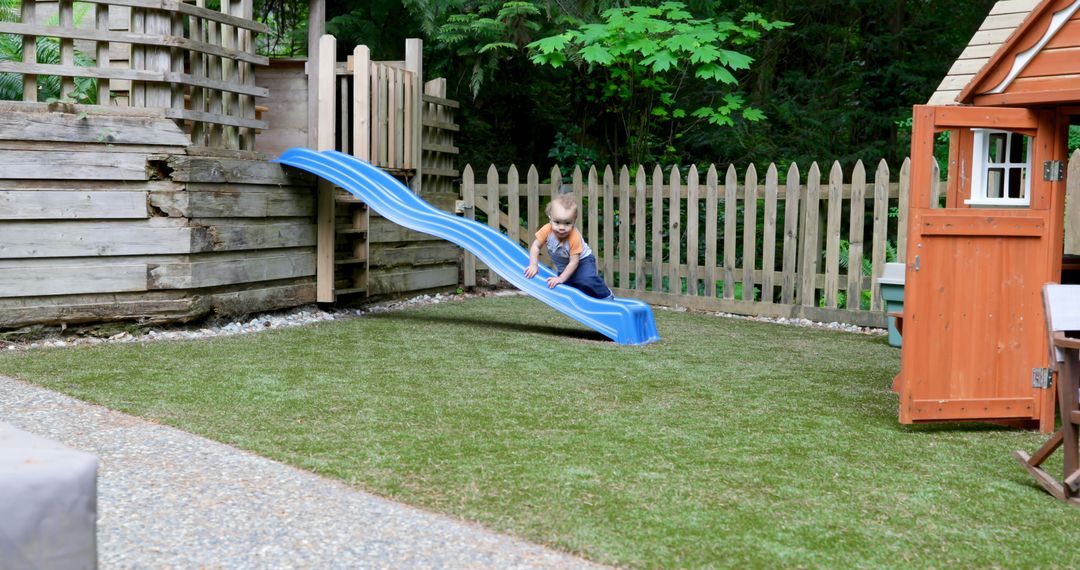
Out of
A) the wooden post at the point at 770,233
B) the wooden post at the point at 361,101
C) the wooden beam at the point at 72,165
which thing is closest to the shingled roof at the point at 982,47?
the wooden post at the point at 770,233

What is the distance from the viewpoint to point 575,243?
31.5 feet

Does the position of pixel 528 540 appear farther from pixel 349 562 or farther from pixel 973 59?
pixel 973 59

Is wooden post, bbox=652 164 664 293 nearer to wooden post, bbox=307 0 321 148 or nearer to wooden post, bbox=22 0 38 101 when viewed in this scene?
wooden post, bbox=307 0 321 148

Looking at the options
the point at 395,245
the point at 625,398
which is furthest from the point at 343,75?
the point at 625,398

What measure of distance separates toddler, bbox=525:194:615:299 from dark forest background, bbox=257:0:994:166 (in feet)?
16.5

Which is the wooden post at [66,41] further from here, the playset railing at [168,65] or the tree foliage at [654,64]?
the tree foliage at [654,64]

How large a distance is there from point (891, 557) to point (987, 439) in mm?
2453

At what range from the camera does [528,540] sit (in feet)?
12.4

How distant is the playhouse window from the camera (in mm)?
6816

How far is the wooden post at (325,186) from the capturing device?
10.5 metres

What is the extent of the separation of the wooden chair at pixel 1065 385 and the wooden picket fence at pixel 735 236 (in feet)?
18.7

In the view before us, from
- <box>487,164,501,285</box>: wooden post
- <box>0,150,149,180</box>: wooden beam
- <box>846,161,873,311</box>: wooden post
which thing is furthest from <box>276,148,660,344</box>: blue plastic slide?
<box>487,164,501,285</box>: wooden post

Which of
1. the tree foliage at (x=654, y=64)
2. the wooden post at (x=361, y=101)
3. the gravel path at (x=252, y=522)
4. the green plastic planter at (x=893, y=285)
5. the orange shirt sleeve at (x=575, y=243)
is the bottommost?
the gravel path at (x=252, y=522)

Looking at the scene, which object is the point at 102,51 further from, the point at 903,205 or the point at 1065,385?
the point at 1065,385
